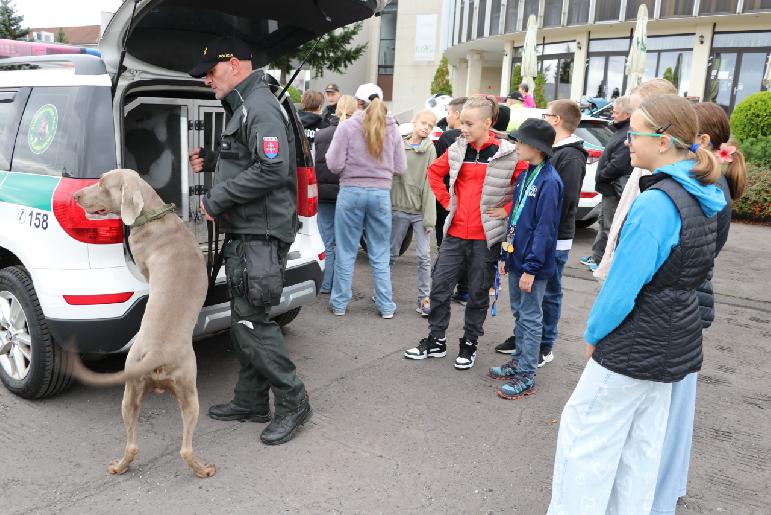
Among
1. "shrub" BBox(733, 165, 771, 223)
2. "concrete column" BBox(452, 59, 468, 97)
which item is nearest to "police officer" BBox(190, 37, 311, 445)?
"shrub" BBox(733, 165, 771, 223)

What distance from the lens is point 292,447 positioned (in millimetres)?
3535

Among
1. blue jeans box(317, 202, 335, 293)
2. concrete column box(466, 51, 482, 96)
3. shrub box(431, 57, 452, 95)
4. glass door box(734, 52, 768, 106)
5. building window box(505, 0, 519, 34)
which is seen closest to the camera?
blue jeans box(317, 202, 335, 293)

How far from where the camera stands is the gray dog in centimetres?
306

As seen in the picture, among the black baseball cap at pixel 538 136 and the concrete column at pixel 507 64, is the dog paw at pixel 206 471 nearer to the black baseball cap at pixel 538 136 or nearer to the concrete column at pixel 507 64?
the black baseball cap at pixel 538 136

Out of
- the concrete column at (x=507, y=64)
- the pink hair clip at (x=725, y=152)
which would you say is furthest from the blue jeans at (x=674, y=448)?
the concrete column at (x=507, y=64)

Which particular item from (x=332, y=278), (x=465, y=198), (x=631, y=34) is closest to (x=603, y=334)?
(x=465, y=198)

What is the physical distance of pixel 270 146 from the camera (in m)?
3.30

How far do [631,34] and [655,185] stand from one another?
82.8 feet

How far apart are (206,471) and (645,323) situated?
2.13m

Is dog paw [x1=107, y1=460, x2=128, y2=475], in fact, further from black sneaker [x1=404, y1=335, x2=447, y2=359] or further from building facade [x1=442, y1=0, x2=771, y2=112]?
building facade [x1=442, y1=0, x2=771, y2=112]

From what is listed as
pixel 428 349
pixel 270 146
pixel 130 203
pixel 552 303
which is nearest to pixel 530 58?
pixel 552 303

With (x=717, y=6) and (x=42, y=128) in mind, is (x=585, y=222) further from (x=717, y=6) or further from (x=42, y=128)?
(x=717, y=6)

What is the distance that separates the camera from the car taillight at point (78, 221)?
3.37 metres

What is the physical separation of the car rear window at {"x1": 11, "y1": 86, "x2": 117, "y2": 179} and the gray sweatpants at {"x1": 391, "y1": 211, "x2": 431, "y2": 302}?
319cm
